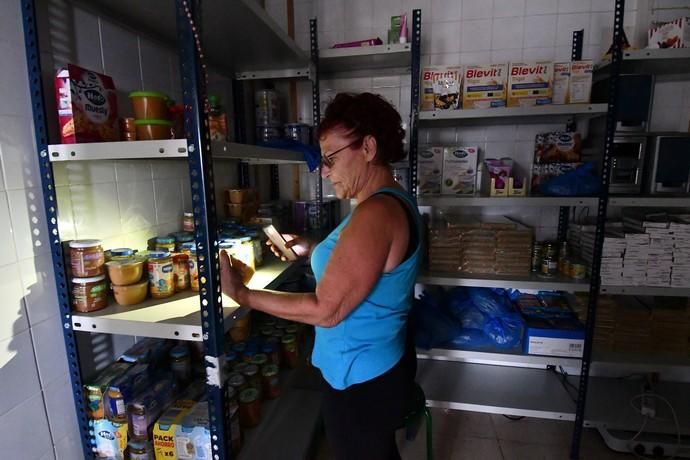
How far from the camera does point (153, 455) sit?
3.62 feet

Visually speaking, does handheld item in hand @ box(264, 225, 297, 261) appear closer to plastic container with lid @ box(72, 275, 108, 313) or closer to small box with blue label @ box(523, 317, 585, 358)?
plastic container with lid @ box(72, 275, 108, 313)

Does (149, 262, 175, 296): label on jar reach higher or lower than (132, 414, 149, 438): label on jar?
higher

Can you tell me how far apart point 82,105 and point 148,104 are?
0.52 feet

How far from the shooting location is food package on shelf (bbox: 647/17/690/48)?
60.5 inches

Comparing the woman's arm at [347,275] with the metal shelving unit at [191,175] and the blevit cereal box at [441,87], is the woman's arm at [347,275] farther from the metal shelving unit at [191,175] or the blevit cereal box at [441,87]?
the blevit cereal box at [441,87]

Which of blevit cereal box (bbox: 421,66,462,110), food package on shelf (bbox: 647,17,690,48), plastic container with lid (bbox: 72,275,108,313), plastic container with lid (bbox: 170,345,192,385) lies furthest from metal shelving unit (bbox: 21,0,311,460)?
food package on shelf (bbox: 647,17,690,48)

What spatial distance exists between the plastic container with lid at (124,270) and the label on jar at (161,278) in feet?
0.11

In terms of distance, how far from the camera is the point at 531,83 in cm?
166

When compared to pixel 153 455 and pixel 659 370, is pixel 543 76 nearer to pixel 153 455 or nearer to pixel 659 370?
pixel 659 370

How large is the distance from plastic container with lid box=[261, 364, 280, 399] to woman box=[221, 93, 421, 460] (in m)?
0.54

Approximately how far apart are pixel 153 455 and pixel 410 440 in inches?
48.9

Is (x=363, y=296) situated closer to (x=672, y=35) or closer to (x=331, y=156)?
(x=331, y=156)

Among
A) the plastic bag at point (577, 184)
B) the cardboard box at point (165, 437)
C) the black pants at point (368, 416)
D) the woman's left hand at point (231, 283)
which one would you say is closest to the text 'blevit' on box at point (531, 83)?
the plastic bag at point (577, 184)

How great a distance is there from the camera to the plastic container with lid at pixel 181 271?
1.08 m
